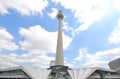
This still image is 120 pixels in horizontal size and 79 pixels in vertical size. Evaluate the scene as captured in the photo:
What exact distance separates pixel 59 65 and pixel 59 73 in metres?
5.11

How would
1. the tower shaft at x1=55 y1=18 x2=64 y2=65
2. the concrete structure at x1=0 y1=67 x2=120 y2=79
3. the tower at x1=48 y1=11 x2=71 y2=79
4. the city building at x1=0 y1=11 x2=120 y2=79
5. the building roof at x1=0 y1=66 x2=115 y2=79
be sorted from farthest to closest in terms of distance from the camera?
1. the tower shaft at x1=55 y1=18 x2=64 y2=65
2. the tower at x1=48 y1=11 x2=71 y2=79
3. the city building at x1=0 y1=11 x2=120 y2=79
4. the building roof at x1=0 y1=66 x2=115 y2=79
5. the concrete structure at x1=0 y1=67 x2=120 y2=79

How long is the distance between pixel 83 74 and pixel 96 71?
23.7 feet

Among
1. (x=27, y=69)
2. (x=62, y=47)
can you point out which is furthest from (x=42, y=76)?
(x=62, y=47)

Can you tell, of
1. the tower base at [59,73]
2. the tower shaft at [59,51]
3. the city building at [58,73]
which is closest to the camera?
the city building at [58,73]

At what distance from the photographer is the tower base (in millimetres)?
64625

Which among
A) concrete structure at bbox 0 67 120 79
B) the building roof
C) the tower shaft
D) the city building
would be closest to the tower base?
the city building

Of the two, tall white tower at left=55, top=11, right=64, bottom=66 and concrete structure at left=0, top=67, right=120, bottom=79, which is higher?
tall white tower at left=55, top=11, right=64, bottom=66

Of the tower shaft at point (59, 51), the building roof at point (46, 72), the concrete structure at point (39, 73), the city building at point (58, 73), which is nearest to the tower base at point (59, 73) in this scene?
the city building at point (58, 73)

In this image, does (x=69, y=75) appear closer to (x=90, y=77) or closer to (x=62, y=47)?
(x=90, y=77)

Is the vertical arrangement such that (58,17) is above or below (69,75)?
above

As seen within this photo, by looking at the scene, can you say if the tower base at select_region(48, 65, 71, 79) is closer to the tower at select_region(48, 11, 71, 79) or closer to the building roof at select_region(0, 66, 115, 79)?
the tower at select_region(48, 11, 71, 79)

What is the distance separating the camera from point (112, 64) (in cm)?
11075

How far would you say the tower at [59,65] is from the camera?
214 feet

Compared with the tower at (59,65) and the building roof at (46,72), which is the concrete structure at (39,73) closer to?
the building roof at (46,72)
